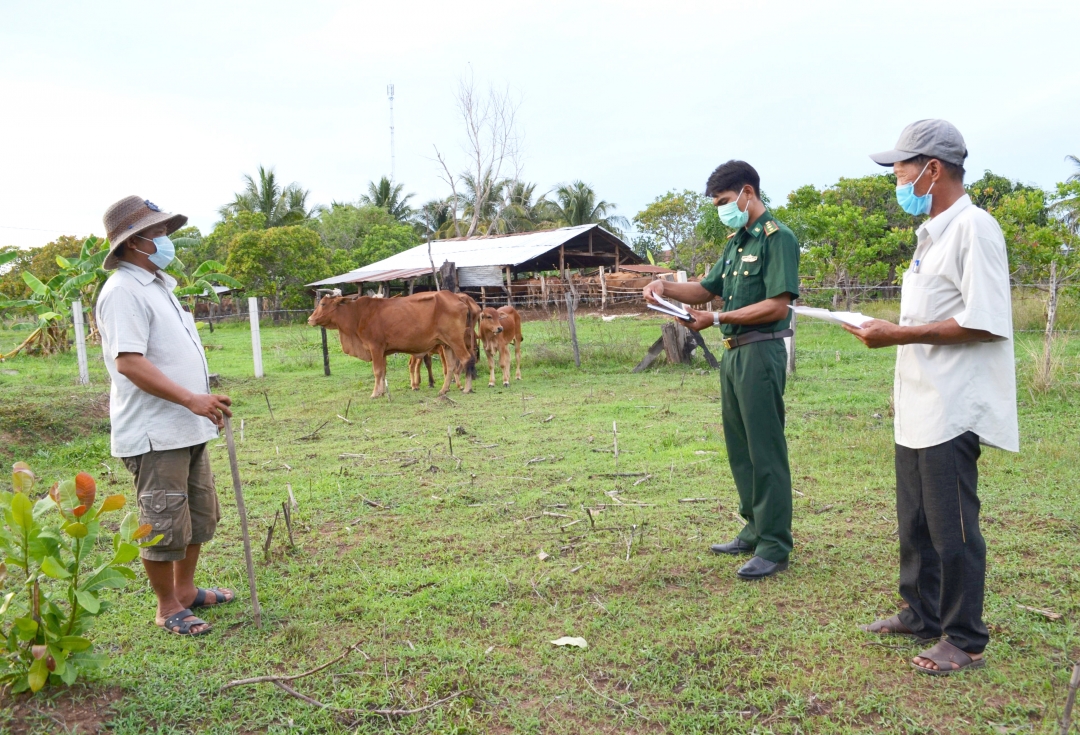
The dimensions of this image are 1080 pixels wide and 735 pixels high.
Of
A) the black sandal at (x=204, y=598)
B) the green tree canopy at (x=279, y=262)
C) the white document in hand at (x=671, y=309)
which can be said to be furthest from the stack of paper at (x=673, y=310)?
the green tree canopy at (x=279, y=262)

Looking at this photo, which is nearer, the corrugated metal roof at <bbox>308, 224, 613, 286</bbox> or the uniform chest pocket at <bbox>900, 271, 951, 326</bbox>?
the uniform chest pocket at <bbox>900, 271, 951, 326</bbox>

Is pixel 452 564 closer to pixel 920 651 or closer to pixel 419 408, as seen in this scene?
pixel 920 651

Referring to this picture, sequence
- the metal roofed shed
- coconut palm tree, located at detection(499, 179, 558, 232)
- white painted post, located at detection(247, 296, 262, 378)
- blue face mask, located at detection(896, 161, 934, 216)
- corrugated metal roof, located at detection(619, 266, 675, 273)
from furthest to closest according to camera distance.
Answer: coconut palm tree, located at detection(499, 179, 558, 232) → corrugated metal roof, located at detection(619, 266, 675, 273) → the metal roofed shed → white painted post, located at detection(247, 296, 262, 378) → blue face mask, located at detection(896, 161, 934, 216)

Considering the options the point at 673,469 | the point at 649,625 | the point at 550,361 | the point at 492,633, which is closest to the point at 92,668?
the point at 492,633

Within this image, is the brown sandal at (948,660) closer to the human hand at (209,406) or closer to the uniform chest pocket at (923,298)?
the uniform chest pocket at (923,298)

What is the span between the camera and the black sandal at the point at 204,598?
3647 mm

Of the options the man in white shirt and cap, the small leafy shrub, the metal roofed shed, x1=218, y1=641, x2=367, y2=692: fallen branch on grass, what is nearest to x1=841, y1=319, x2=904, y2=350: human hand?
the man in white shirt and cap

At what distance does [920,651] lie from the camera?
3.04m

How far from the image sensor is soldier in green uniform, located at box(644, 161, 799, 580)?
12.3 feet

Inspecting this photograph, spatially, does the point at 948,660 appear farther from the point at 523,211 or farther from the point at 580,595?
the point at 523,211

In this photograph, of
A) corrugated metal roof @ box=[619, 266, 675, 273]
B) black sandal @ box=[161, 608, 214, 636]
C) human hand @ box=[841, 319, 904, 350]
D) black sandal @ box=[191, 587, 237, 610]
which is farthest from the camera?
corrugated metal roof @ box=[619, 266, 675, 273]

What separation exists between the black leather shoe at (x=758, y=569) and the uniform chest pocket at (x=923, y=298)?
4.69 feet

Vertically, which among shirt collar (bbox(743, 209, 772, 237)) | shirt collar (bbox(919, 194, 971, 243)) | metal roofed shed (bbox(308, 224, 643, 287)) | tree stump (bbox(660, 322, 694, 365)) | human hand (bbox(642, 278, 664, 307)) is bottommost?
tree stump (bbox(660, 322, 694, 365))

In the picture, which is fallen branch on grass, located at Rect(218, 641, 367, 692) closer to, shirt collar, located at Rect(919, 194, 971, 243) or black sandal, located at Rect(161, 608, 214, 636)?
A: black sandal, located at Rect(161, 608, 214, 636)
